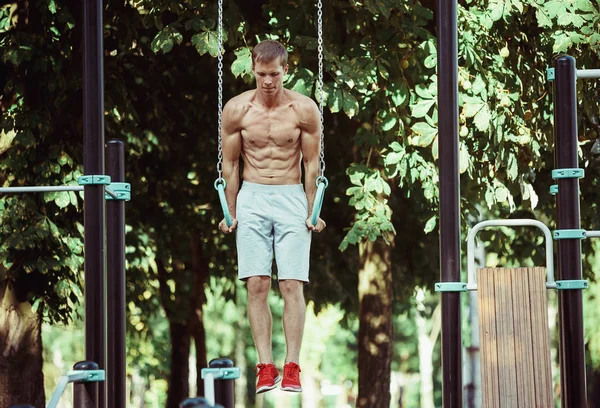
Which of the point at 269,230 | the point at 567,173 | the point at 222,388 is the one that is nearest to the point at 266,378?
the point at 269,230

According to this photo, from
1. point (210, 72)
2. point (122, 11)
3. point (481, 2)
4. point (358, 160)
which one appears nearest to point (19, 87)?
point (122, 11)

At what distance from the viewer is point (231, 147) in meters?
6.98

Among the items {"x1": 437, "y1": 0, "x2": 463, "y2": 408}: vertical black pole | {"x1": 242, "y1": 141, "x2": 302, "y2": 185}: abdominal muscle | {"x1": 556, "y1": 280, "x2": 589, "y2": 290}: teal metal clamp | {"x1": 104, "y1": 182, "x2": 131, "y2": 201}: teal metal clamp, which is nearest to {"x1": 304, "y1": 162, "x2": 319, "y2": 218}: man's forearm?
{"x1": 242, "y1": 141, "x2": 302, "y2": 185}: abdominal muscle

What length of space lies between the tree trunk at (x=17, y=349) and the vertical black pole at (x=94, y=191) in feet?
14.0

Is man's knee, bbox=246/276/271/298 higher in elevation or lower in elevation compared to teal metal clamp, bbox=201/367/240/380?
higher

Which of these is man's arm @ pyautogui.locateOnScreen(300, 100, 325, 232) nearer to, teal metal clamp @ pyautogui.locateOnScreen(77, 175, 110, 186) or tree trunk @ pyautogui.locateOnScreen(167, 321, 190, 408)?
teal metal clamp @ pyautogui.locateOnScreen(77, 175, 110, 186)

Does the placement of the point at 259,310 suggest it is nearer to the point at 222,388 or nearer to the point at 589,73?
the point at 222,388

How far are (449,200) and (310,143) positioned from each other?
3.19 ft

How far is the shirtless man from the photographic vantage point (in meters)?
6.84

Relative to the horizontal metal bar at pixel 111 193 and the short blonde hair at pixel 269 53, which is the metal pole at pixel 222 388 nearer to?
the short blonde hair at pixel 269 53

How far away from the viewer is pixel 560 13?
10.5m

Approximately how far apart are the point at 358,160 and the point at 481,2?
239cm

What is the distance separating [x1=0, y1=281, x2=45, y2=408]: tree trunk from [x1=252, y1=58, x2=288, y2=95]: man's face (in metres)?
5.70

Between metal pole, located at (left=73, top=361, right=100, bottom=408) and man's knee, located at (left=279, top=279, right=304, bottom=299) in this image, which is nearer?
metal pole, located at (left=73, top=361, right=100, bottom=408)
